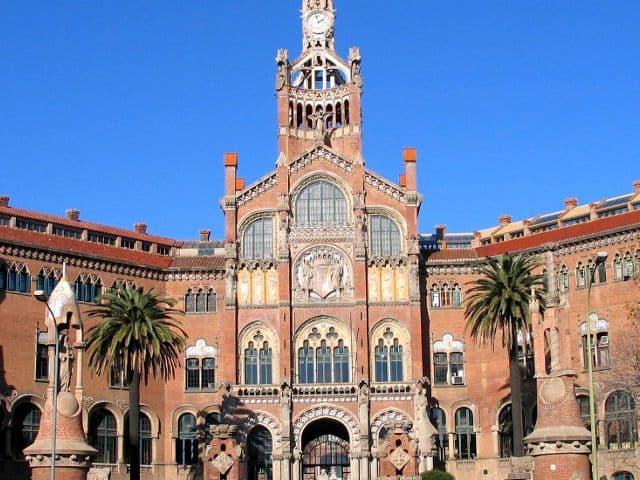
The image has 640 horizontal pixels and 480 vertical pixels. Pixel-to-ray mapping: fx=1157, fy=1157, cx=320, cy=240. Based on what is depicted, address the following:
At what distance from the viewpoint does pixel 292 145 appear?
89.4 m

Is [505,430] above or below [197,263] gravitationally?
below

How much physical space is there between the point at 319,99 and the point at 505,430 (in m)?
Result: 29.3

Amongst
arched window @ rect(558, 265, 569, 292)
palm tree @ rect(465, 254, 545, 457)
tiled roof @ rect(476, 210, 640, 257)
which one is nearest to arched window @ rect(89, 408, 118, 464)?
palm tree @ rect(465, 254, 545, 457)

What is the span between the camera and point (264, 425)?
8081 cm

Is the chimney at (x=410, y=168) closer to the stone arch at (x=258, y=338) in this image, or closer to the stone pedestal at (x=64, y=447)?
the stone arch at (x=258, y=338)

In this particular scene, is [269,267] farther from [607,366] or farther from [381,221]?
[607,366]

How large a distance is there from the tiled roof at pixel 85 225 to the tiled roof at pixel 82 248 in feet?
4.31

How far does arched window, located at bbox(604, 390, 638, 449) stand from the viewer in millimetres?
75000

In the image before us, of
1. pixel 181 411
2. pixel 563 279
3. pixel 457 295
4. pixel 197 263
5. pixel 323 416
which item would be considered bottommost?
pixel 323 416

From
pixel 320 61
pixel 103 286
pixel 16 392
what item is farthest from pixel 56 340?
pixel 320 61

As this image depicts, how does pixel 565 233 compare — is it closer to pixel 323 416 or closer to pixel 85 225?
pixel 323 416

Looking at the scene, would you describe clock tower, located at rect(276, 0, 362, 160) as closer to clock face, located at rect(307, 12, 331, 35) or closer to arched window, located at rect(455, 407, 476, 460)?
clock face, located at rect(307, 12, 331, 35)

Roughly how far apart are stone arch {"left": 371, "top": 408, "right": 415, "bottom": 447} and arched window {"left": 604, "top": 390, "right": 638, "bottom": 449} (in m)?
13.3

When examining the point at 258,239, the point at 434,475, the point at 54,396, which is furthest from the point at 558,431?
the point at 258,239
